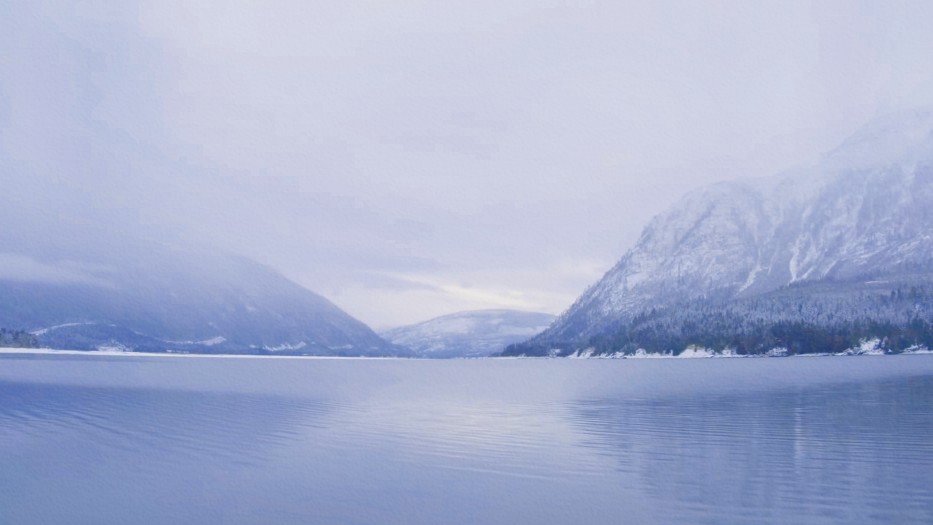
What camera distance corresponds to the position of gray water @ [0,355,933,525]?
103 feet

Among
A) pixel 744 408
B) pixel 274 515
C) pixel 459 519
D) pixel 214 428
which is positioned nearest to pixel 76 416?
pixel 214 428

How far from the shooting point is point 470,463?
43.8 m

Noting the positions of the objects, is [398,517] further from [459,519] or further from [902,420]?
[902,420]

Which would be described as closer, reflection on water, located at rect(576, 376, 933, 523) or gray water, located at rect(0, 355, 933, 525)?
reflection on water, located at rect(576, 376, 933, 523)

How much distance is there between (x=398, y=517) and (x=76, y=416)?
50862 millimetres

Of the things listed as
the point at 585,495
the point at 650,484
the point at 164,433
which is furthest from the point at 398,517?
the point at 164,433

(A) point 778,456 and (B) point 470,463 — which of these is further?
(A) point 778,456

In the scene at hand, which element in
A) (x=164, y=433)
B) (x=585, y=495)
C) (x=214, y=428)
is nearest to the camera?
(x=585, y=495)

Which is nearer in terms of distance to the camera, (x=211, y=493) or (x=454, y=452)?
(x=211, y=493)

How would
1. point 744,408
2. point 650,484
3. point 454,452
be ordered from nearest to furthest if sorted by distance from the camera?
point 650,484
point 454,452
point 744,408

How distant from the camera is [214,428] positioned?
6244 cm

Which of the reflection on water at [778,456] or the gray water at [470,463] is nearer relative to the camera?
the reflection on water at [778,456]

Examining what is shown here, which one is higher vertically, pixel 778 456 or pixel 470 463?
pixel 778 456

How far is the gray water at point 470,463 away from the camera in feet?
103
